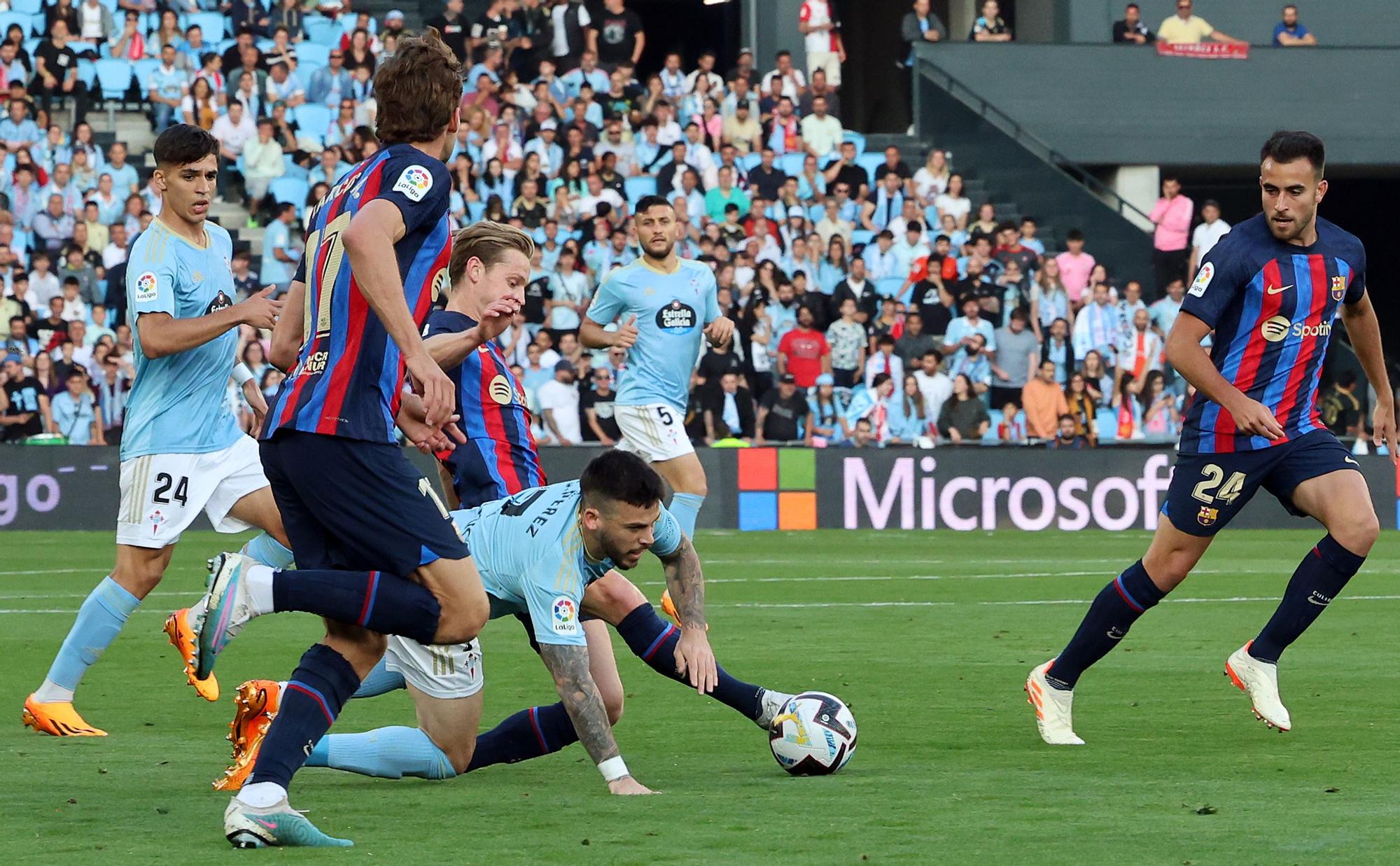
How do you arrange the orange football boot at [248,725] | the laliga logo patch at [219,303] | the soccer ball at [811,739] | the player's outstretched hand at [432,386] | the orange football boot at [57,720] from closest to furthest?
the player's outstretched hand at [432,386]
the orange football boot at [248,725]
the soccer ball at [811,739]
the orange football boot at [57,720]
the laliga logo patch at [219,303]

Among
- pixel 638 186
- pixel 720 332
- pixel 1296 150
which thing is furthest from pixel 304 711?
pixel 638 186

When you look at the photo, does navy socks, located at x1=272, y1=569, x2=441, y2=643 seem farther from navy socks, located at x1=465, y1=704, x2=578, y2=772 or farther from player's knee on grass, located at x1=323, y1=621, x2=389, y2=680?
navy socks, located at x1=465, y1=704, x2=578, y2=772

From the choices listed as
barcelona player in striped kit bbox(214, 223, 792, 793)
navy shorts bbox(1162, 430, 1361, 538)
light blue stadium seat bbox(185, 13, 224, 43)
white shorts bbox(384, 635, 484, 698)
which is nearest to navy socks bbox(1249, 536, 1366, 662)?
navy shorts bbox(1162, 430, 1361, 538)

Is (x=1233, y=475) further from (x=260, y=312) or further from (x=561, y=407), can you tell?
(x=561, y=407)

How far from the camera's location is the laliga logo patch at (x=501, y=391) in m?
7.05

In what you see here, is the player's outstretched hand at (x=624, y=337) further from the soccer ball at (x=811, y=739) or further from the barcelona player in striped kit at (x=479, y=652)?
the soccer ball at (x=811, y=739)

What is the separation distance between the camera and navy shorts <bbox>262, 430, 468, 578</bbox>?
526 centimetres

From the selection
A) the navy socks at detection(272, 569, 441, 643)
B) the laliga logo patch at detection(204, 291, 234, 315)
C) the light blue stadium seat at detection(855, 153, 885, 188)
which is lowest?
the light blue stadium seat at detection(855, 153, 885, 188)

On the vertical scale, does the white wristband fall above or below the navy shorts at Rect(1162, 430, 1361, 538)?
below

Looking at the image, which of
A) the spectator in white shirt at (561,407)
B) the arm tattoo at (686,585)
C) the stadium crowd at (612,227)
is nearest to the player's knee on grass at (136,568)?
the arm tattoo at (686,585)

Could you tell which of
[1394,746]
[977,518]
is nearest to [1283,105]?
[977,518]

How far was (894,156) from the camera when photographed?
25125mm

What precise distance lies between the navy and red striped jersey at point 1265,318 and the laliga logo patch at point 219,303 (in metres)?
3.68

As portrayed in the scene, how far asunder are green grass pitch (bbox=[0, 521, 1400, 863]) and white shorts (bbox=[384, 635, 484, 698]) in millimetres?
315
